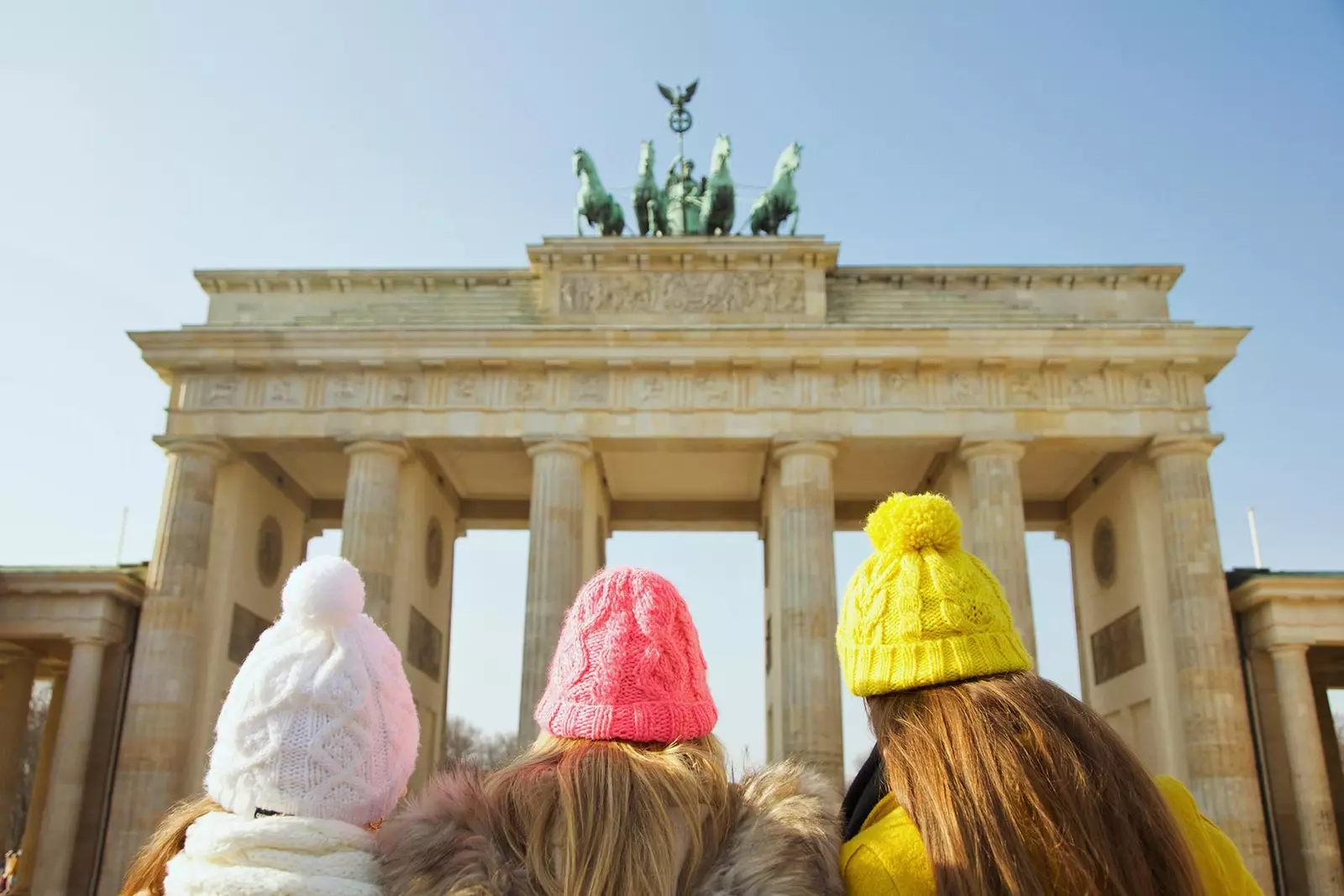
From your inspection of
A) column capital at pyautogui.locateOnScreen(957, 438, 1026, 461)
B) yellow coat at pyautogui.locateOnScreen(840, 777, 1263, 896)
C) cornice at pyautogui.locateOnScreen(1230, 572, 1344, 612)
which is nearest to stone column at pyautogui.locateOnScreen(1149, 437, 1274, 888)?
cornice at pyautogui.locateOnScreen(1230, 572, 1344, 612)

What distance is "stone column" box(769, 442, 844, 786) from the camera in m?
22.2

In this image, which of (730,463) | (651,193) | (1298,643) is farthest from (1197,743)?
(651,193)

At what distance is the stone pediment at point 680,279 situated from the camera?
25.8 meters

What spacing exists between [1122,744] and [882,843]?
1.99 ft

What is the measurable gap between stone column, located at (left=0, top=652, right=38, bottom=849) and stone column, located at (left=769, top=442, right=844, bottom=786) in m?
18.6

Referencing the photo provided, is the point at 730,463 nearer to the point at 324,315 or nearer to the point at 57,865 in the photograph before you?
the point at 324,315

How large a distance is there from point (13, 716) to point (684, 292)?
19712 mm

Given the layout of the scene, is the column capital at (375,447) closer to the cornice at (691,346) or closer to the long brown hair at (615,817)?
the cornice at (691,346)

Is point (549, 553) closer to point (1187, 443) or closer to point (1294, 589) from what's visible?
point (1187, 443)

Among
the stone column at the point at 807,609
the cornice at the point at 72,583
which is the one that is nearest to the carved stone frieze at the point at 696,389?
the stone column at the point at 807,609

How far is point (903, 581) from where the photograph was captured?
8.91ft

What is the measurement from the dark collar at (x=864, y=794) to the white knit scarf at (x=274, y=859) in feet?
3.99

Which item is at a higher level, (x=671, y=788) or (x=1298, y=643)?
(x=1298, y=643)

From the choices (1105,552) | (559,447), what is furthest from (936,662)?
(1105,552)
